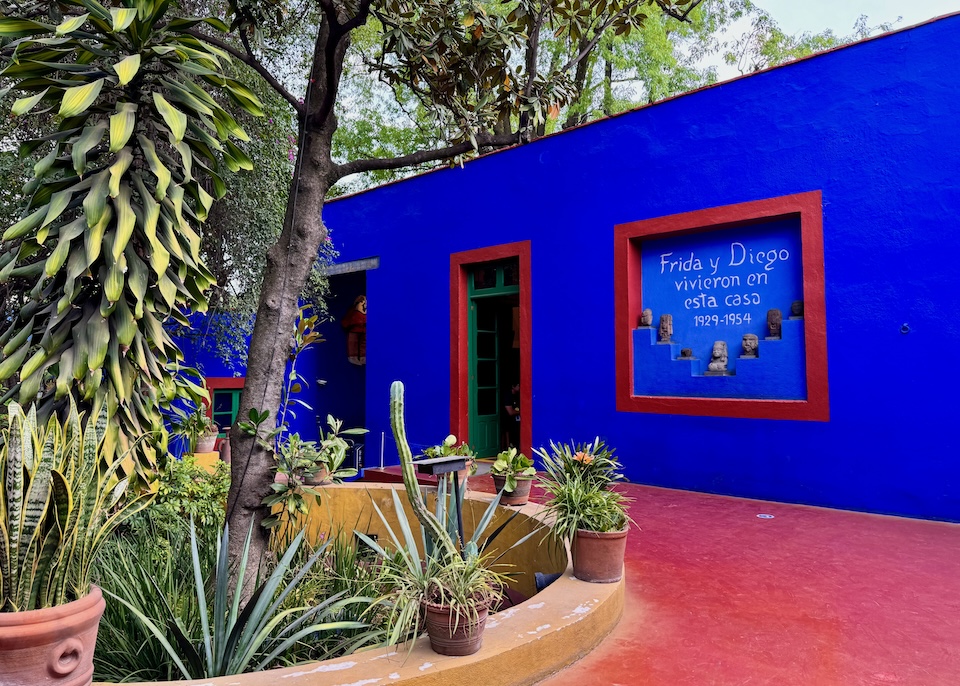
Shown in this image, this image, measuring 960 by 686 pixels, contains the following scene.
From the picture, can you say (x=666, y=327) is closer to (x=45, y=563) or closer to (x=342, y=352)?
(x=45, y=563)

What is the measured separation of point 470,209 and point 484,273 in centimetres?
80

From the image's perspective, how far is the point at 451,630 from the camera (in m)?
2.16

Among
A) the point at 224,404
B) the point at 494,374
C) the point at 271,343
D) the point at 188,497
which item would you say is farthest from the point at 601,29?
the point at 224,404

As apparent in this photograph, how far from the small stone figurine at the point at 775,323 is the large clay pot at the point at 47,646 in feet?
17.8

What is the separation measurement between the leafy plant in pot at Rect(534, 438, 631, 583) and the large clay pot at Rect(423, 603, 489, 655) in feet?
3.12

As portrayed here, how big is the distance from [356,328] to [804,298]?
A: 7615 mm

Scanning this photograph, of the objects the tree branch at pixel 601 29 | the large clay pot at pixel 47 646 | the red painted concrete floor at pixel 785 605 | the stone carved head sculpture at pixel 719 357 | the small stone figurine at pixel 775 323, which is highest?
the tree branch at pixel 601 29

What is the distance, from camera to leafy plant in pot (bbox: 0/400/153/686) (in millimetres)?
1601

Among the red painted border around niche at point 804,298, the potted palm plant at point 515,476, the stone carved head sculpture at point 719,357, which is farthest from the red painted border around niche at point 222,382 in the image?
the stone carved head sculpture at point 719,357

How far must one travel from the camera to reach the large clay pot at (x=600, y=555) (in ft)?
9.95

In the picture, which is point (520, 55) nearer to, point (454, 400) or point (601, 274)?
point (601, 274)

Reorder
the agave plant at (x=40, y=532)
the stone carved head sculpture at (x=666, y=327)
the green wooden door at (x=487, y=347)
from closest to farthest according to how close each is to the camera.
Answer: the agave plant at (x=40, y=532), the stone carved head sculpture at (x=666, y=327), the green wooden door at (x=487, y=347)

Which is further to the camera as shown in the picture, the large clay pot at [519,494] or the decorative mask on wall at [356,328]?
the decorative mask on wall at [356,328]

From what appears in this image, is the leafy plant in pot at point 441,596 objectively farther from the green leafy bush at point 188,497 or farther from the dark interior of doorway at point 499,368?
the dark interior of doorway at point 499,368
